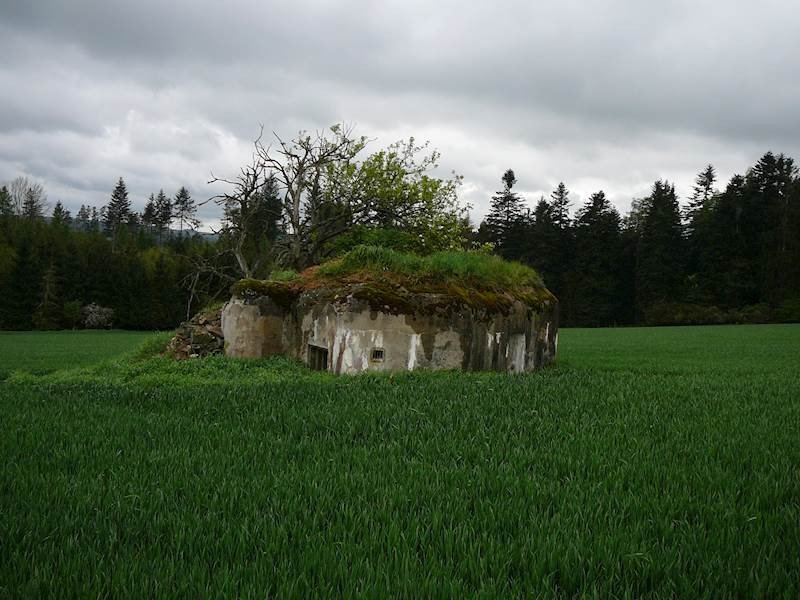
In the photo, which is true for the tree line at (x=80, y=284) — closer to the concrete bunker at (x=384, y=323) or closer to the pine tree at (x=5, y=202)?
the pine tree at (x=5, y=202)

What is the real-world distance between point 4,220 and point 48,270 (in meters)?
20.9

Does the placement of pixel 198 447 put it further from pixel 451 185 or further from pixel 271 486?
pixel 451 185

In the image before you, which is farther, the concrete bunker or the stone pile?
the stone pile

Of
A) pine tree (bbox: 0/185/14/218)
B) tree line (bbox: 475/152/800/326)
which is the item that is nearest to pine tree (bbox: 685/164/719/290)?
tree line (bbox: 475/152/800/326)

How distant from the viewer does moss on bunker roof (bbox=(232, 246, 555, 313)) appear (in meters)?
12.5

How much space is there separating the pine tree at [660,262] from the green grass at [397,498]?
213 feet

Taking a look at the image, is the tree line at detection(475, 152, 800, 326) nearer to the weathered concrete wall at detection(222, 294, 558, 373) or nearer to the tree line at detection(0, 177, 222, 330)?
the tree line at detection(0, 177, 222, 330)

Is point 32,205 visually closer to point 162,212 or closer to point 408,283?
point 162,212

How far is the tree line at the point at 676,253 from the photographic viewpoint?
209 feet

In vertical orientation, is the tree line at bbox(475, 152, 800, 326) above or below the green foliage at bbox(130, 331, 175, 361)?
above

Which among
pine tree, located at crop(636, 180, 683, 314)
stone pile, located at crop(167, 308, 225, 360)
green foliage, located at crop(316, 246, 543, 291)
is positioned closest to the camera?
green foliage, located at crop(316, 246, 543, 291)

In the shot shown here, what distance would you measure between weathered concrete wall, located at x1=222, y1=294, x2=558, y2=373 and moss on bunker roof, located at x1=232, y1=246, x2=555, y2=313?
234 millimetres

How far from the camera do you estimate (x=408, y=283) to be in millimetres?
12945

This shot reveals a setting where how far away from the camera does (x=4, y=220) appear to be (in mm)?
71625
